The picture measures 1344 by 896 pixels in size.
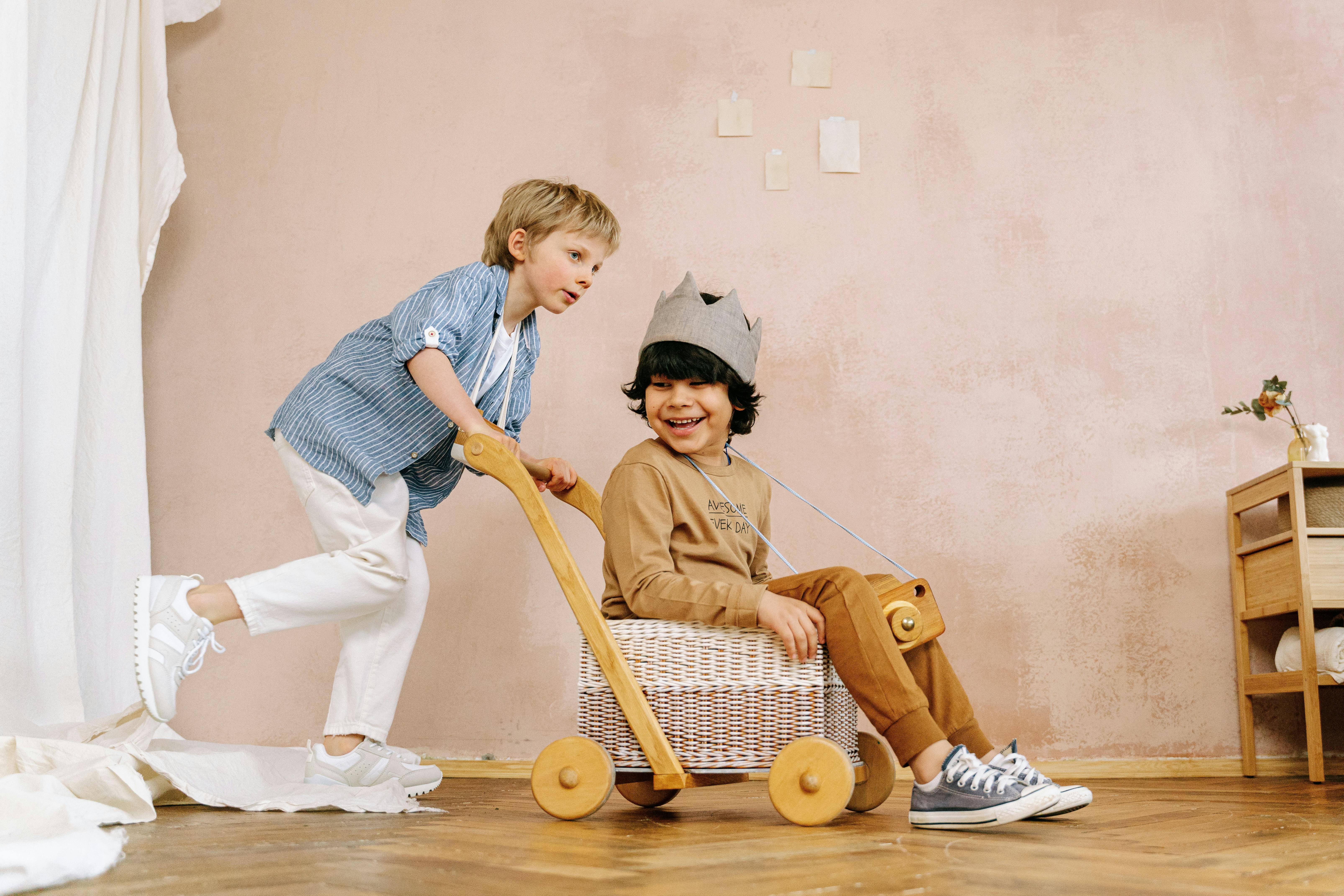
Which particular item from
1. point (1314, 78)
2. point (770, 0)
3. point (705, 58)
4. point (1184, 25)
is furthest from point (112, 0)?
point (1314, 78)

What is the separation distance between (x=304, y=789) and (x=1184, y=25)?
2.33 meters

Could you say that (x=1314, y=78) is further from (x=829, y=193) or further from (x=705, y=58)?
(x=705, y=58)

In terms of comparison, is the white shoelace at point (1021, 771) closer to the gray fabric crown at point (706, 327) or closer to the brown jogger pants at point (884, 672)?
the brown jogger pants at point (884, 672)

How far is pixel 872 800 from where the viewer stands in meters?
1.34

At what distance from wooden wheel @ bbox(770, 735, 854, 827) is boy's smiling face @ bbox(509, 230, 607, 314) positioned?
0.78 metres

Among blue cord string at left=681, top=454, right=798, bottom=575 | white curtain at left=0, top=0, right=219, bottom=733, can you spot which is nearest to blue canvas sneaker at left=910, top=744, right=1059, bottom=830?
blue cord string at left=681, top=454, right=798, bottom=575

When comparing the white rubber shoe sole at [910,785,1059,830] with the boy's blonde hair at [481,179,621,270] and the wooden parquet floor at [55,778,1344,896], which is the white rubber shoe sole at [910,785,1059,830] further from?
the boy's blonde hair at [481,179,621,270]

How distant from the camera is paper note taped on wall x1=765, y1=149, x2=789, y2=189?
7.06 ft

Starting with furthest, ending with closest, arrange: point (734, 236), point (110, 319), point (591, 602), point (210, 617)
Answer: point (734, 236), point (110, 319), point (210, 617), point (591, 602)

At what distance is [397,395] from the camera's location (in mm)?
1499

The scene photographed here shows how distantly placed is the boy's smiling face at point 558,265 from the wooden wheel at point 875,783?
2.64 feet

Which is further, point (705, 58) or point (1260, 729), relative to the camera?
point (705, 58)

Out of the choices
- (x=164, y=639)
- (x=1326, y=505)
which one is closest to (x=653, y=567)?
(x=164, y=639)

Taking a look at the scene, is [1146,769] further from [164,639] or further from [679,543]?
[164,639]
